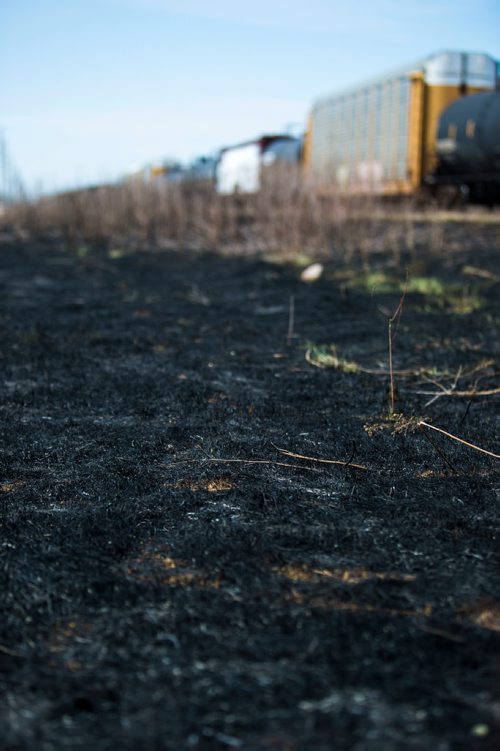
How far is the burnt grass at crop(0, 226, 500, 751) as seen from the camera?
124 centimetres

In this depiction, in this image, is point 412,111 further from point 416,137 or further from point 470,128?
point 470,128

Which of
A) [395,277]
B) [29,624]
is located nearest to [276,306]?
[395,277]

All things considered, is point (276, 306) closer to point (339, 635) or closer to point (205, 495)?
point (205, 495)

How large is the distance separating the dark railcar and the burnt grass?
10.2 m

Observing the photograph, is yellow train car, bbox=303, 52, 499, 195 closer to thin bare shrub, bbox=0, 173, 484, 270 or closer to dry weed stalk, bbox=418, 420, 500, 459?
thin bare shrub, bbox=0, 173, 484, 270

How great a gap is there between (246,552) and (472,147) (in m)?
13.2

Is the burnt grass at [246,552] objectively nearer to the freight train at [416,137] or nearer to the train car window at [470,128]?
the freight train at [416,137]

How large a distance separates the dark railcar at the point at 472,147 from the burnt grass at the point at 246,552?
10.2m

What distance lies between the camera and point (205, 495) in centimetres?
220

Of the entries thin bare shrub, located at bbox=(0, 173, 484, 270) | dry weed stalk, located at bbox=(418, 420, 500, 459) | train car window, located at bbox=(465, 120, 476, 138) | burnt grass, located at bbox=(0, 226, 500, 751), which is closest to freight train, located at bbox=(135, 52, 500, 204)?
train car window, located at bbox=(465, 120, 476, 138)

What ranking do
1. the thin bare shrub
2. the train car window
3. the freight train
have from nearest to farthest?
the thin bare shrub → the freight train → the train car window

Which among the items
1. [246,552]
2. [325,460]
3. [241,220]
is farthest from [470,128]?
[246,552]

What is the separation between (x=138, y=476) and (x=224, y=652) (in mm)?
1022

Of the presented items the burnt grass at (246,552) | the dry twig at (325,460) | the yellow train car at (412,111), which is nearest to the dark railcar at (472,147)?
the yellow train car at (412,111)
